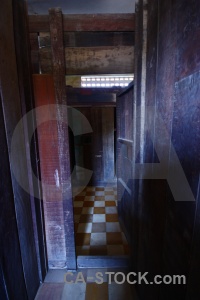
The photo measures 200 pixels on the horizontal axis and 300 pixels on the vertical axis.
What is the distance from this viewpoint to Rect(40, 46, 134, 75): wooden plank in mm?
1349

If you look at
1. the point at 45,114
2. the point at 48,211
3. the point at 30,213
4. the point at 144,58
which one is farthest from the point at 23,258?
the point at 144,58

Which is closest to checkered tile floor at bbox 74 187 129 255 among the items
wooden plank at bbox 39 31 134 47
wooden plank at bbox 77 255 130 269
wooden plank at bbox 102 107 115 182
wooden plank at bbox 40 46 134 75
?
wooden plank at bbox 77 255 130 269

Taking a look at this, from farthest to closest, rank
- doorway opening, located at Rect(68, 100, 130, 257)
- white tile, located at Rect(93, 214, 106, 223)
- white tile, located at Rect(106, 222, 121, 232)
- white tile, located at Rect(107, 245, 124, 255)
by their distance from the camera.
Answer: doorway opening, located at Rect(68, 100, 130, 257)
white tile, located at Rect(93, 214, 106, 223)
white tile, located at Rect(106, 222, 121, 232)
white tile, located at Rect(107, 245, 124, 255)

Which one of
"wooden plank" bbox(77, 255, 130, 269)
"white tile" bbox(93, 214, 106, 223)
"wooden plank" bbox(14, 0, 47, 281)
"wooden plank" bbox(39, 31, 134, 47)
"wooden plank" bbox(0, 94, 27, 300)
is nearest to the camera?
"wooden plank" bbox(0, 94, 27, 300)

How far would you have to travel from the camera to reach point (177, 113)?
2.39ft

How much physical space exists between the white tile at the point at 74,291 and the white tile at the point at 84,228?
2.52 feet

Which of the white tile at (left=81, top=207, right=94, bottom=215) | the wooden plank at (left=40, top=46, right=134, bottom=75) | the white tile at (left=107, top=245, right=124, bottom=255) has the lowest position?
the white tile at (left=107, top=245, right=124, bottom=255)

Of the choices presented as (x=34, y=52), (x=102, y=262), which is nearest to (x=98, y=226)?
(x=102, y=262)

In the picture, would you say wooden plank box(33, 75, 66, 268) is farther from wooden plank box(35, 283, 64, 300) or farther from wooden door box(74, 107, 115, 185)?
wooden door box(74, 107, 115, 185)

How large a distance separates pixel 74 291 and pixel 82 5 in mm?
2953

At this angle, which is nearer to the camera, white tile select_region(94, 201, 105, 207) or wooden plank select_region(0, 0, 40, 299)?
wooden plank select_region(0, 0, 40, 299)

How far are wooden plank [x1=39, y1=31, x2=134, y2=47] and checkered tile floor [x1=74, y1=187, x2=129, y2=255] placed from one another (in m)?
2.29

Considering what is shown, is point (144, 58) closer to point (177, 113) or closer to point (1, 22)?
point (177, 113)

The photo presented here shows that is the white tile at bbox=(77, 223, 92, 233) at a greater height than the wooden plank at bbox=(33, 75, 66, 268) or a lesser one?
lesser
